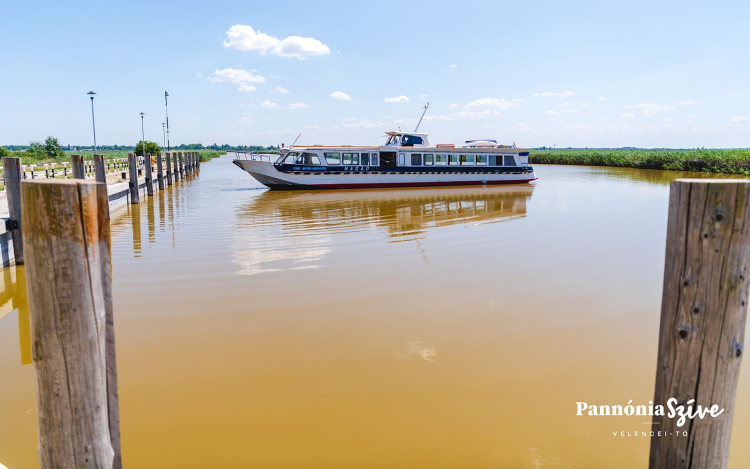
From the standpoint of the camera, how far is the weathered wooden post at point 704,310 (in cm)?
243

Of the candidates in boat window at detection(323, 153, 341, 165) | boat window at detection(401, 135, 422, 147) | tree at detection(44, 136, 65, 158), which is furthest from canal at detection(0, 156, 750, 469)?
tree at detection(44, 136, 65, 158)

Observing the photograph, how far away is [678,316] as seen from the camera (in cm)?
Result: 260

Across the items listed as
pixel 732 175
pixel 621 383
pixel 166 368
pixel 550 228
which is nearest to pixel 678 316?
pixel 621 383

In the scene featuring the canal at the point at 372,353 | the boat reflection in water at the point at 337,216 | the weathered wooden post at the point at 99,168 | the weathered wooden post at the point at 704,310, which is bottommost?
the canal at the point at 372,353

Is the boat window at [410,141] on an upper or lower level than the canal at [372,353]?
upper

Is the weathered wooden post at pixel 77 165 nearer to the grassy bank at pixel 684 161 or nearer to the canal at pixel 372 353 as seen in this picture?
the canal at pixel 372 353

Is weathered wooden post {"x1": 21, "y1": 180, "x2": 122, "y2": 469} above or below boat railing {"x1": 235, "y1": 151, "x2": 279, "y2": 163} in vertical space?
below

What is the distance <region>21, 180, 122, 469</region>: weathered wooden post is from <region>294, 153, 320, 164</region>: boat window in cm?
2404

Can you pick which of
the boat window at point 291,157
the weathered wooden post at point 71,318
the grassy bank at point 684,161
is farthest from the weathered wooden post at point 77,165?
the grassy bank at point 684,161

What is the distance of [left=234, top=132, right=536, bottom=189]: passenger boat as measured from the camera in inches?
1030

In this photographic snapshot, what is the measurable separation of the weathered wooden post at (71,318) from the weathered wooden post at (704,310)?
9.21 ft

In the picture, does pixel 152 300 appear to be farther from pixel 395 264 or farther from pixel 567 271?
pixel 567 271

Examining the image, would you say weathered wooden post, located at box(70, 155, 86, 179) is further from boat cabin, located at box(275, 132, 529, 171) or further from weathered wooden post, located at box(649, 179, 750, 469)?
boat cabin, located at box(275, 132, 529, 171)

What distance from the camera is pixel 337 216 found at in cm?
1661
